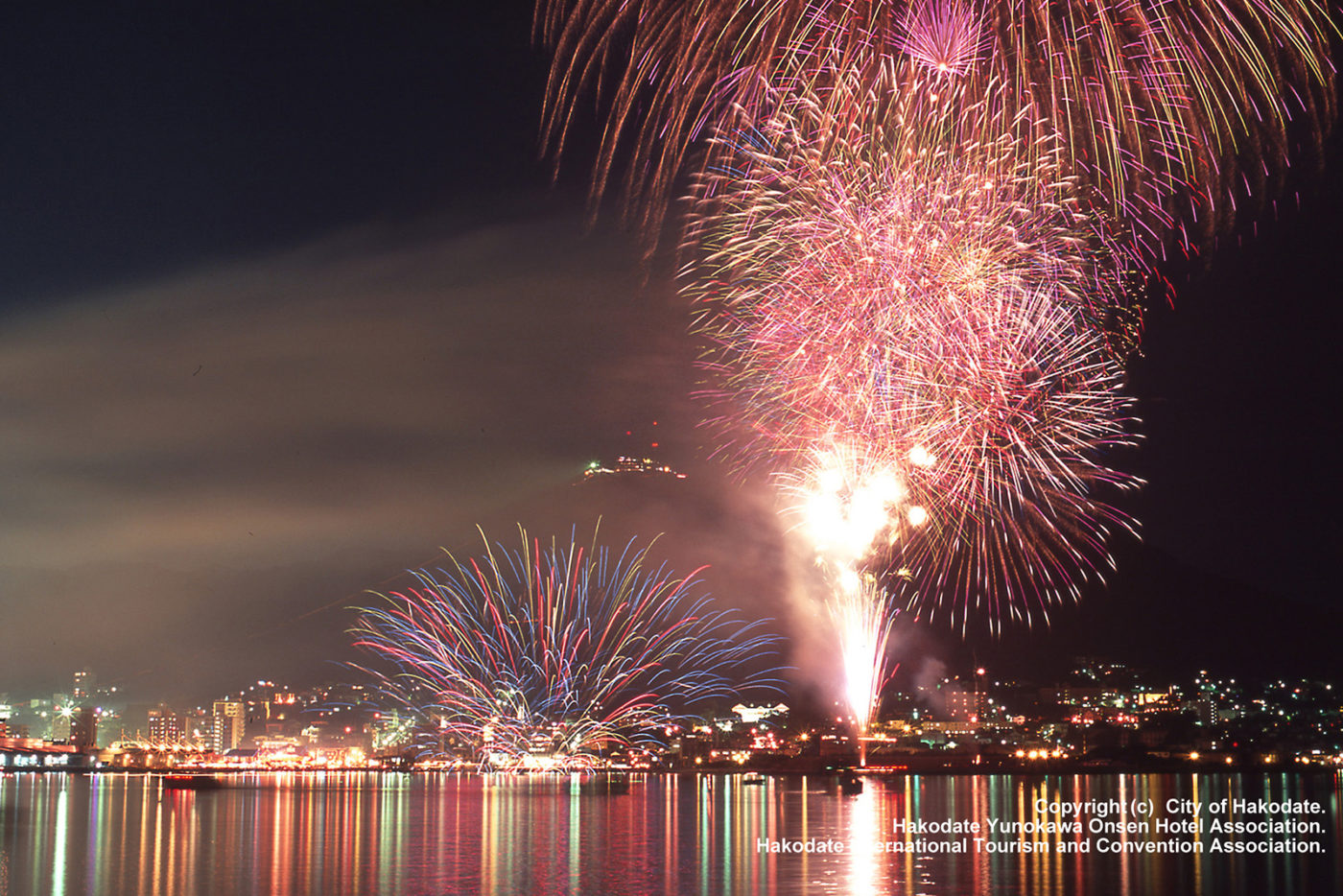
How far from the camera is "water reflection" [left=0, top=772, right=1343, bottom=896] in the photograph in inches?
917

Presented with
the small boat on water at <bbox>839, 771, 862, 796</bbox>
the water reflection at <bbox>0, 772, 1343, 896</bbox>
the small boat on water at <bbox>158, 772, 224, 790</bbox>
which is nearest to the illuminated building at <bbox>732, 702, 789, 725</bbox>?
the small boat on water at <bbox>839, 771, 862, 796</bbox>

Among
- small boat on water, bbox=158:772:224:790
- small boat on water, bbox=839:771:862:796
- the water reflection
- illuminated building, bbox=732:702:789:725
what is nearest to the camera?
the water reflection

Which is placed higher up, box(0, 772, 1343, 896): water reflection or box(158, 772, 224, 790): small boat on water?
box(0, 772, 1343, 896): water reflection

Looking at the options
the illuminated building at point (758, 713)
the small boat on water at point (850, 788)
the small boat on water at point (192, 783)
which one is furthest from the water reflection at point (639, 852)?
the illuminated building at point (758, 713)

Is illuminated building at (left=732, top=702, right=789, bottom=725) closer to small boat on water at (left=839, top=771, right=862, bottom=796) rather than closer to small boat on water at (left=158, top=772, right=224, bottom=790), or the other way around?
small boat on water at (left=839, top=771, right=862, bottom=796)

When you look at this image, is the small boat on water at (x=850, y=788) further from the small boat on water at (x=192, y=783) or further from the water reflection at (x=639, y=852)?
the small boat on water at (x=192, y=783)

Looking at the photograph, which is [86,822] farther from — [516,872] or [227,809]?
[516,872]

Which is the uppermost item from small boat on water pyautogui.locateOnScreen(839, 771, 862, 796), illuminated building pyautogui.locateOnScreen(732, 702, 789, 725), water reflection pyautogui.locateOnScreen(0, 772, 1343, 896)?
water reflection pyautogui.locateOnScreen(0, 772, 1343, 896)

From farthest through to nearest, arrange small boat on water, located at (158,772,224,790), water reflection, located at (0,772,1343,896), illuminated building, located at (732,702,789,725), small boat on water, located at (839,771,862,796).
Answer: illuminated building, located at (732,702,789,725) < small boat on water, located at (158,772,224,790) < small boat on water, located at (839,771,862,796) < water reflection, located at (0,772,1343,896)

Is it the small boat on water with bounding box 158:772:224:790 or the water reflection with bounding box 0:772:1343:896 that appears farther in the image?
the small boat on water with bounding box 158:772:224:790

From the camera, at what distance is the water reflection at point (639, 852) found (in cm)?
2330

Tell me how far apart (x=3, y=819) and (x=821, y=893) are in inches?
1548

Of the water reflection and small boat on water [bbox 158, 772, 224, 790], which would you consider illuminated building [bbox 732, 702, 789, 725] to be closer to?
small boat on water [bbox 158, 772, 224, 790]

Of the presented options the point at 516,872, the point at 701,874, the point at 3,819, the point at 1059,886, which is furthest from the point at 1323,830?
the point at 3,819
